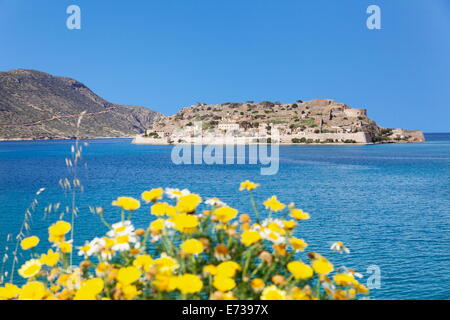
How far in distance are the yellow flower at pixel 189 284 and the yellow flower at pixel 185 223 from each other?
0.33 meters

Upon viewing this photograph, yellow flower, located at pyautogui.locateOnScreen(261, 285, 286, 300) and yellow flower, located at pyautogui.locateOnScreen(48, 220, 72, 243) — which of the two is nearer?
yellow flower, located at pyautogui.locateOnScreen(261, 285, 286, 300)

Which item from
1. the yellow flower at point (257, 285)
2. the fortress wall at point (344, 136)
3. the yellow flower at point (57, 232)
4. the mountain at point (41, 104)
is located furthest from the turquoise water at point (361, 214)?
the mountain at point (41, 104)

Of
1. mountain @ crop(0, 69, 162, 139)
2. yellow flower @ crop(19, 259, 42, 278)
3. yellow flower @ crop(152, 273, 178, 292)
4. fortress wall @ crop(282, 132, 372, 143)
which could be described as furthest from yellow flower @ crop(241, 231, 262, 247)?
mountain @ crop(0, 69, 162, 139)

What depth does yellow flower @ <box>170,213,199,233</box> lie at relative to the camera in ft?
7.78

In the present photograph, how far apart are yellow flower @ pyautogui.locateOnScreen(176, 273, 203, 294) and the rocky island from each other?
106150mm

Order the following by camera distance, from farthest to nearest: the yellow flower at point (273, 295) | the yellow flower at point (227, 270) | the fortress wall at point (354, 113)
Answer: the fortress wall at point (354, 113) → the yellow flower at point (227, 270) → the yellow flower at point (273, 295)

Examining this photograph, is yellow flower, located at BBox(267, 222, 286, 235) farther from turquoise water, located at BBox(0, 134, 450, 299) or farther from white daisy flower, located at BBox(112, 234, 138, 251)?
turquoise water, located at BBox(0, 134, 450, 299)

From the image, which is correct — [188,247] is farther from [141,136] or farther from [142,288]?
[141,136]

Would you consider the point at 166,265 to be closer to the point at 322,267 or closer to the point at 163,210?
the point at 163,210

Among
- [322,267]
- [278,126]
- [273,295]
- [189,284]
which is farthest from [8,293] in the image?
[278,126]

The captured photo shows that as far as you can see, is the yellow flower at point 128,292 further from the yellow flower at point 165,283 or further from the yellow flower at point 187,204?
the yellow flower at point 187,204

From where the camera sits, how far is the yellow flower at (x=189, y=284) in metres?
2.10
